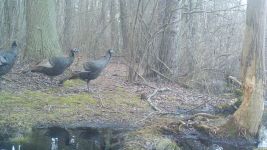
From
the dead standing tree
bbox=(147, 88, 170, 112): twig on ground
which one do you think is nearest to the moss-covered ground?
bbox=(147, 88, 170, 112): twig on ground

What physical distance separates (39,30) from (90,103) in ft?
10.7

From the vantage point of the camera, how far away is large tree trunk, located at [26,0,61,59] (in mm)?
12820

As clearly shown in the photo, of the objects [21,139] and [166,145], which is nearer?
[21,139]

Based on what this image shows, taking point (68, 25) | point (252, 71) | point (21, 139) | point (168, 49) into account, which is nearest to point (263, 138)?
point (252, 71)

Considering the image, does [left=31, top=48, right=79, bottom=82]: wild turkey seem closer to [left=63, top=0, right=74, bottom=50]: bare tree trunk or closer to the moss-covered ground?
the moss-covered ground

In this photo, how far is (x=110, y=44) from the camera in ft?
60.2

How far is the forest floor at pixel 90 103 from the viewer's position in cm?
955

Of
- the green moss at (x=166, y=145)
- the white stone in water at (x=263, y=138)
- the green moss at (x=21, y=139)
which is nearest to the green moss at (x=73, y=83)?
the green moss at (x=21, y=139)

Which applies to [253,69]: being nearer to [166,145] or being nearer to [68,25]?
[166,145]

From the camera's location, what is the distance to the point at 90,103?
10859 millimetres

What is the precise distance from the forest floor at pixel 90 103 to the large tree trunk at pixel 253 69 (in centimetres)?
167

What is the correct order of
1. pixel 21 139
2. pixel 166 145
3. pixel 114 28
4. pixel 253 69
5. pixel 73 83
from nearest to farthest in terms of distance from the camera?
pixel 21 139
pixel 166 145
pixel 253 69
pixel 73 83
pixel 114 28

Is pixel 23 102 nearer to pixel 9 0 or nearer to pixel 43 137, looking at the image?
pixel 43 137

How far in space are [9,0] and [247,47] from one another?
453 inches
